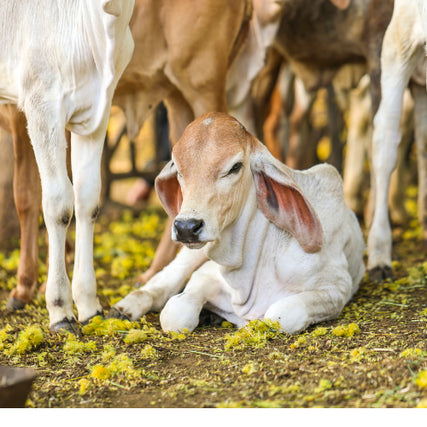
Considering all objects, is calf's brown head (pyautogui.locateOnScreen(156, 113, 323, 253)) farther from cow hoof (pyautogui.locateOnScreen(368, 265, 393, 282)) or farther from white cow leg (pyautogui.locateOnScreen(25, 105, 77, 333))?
cow hoof (pyautogui.locateOnScreen(368, 265, 393, 282))

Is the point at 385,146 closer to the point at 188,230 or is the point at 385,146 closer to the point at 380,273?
the point at 380,273

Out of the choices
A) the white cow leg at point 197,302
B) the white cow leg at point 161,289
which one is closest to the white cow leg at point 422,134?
the white cow leg at point 161,289

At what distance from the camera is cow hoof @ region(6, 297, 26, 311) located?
4727mm

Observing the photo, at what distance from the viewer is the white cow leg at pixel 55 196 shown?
3801 millimetres

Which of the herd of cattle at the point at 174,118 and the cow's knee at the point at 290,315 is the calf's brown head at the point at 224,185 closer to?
the herd of cattle at the point at 174,118

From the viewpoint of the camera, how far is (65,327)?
3887 millimetres

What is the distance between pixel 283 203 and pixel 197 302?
2.04ft

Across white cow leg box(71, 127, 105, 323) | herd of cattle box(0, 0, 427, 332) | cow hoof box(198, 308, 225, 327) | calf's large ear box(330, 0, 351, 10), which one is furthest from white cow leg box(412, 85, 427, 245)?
white cow leg box(71, 127, 105, 323)

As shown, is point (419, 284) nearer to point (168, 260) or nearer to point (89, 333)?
point (168, 260)

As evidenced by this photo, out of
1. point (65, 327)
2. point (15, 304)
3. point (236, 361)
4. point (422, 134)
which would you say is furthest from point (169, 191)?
point (422, 134)

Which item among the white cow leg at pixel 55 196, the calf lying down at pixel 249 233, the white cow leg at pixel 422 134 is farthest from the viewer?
the white cow leg at pixel 422 134

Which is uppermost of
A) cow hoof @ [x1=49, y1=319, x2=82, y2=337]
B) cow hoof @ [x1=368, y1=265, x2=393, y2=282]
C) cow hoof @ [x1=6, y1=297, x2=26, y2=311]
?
cow hoof @ [x1=49, y1=319, x2=82, y2=337]

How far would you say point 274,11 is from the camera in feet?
17.7

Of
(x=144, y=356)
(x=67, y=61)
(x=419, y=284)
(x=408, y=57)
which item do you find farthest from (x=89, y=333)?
(x=408, y=57)
